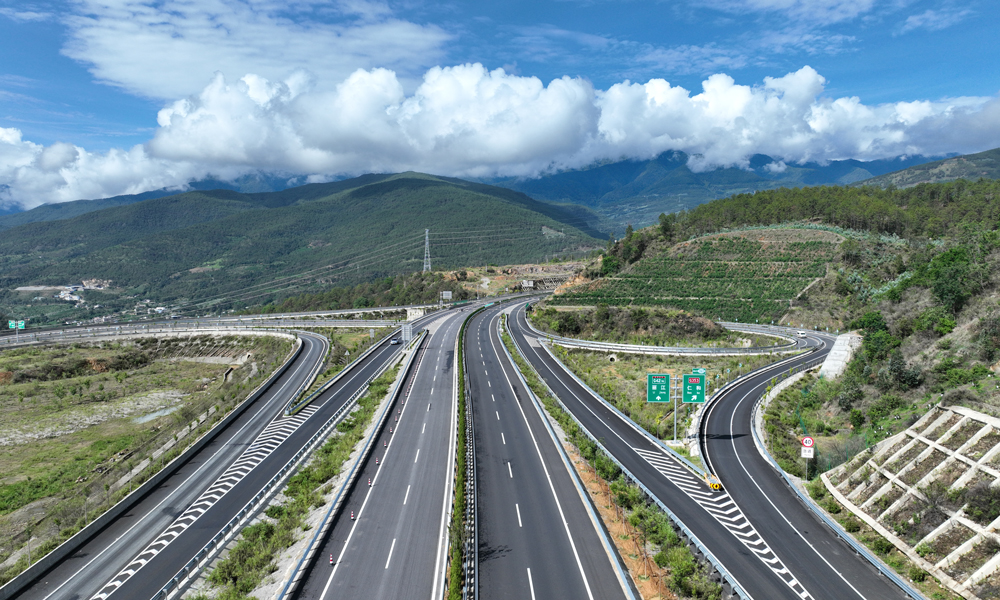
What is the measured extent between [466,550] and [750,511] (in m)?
18.7

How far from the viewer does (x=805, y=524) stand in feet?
96.7

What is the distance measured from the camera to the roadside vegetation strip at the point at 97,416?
3744 centimetres

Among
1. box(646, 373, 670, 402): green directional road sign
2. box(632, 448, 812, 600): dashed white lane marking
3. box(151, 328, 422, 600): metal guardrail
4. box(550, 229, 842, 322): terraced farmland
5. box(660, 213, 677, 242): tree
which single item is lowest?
box(632, 448, 812, 600): dashed white lane marking

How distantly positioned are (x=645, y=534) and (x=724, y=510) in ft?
21.1

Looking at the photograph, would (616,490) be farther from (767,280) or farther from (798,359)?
(767,280)

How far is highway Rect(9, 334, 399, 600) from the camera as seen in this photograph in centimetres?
2523

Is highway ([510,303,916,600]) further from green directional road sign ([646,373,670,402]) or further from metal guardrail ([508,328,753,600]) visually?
green directional road sign ([646,373,670,402])

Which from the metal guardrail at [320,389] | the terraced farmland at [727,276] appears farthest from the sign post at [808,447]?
the terraced farmland at [727,276]

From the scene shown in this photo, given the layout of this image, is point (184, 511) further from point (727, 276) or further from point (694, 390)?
point (727, 276)

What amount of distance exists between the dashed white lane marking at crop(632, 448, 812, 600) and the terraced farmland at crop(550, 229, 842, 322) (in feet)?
243

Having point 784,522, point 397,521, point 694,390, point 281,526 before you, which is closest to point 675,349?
point 694,390

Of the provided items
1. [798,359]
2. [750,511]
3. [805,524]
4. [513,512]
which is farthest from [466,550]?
[798,359]

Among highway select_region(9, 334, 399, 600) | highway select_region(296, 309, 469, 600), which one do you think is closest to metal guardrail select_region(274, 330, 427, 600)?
highway select_region(296, 309, 469, 600)

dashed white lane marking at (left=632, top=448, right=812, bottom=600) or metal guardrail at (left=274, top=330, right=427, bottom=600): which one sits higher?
metal guardrail at (left=274, top=330, right=427, bottom=600)
